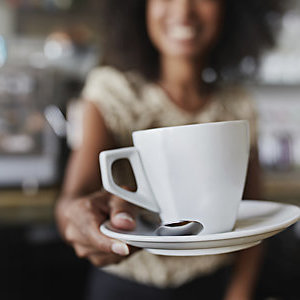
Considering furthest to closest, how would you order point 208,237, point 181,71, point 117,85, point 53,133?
1. point 53,133
2. point 117,85
3. point 181,71
4. point 208,237

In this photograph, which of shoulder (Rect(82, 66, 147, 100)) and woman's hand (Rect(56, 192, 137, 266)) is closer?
woman's hand (Rect(56, 192, 137, 266))

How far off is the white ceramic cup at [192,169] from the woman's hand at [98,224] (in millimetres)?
11

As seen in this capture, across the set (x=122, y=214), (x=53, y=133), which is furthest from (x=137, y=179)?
(x=53, y=133)

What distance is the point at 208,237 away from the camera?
0.60ft

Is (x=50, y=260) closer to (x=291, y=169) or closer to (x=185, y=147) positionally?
(x=185, y=147)

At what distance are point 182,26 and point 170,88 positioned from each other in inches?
3.7

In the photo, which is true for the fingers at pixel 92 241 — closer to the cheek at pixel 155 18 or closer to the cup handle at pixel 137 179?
the cup handle at pixel 137 179

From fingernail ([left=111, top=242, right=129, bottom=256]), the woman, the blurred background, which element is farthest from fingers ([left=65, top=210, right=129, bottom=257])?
the blurred background

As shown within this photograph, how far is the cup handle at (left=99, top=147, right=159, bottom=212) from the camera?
212 millimetres

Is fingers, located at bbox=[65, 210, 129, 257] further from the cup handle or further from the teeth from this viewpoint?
the teeth

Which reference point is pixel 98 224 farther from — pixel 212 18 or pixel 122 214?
pixel 212 18

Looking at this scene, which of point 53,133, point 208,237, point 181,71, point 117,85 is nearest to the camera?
point 208,237

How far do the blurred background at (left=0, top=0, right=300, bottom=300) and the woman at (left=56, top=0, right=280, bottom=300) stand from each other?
0.09 meters

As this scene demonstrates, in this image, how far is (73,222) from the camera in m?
0.26
